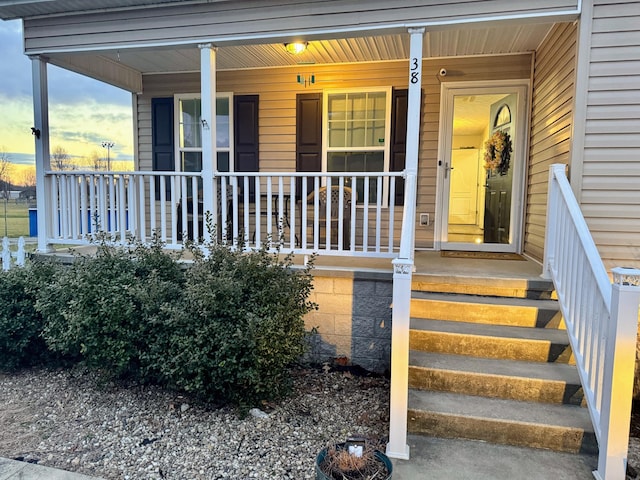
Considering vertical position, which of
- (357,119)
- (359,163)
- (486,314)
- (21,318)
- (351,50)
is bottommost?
(21,318)

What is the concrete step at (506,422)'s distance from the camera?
2.26 meters

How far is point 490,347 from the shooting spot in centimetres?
288

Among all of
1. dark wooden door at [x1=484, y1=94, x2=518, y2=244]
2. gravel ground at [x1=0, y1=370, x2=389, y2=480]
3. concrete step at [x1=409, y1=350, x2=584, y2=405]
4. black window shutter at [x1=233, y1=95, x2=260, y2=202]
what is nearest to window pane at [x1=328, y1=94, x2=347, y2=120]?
black window shutter at [x1=233, y1=95, x2=260, y2=202]

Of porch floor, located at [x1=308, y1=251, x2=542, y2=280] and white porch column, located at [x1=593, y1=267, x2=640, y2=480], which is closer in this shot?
white porch column, located at [x1=593, y1=267, x2=640, y2=480]

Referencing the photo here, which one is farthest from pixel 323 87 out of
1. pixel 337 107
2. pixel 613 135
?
pixel 613 135

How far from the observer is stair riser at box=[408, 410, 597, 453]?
2.25 meters

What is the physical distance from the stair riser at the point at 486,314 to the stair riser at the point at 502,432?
96cm

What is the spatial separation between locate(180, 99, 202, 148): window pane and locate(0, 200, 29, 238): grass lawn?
6.73 m

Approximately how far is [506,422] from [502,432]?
63mm

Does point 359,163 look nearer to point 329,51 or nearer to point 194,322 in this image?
point 329,51

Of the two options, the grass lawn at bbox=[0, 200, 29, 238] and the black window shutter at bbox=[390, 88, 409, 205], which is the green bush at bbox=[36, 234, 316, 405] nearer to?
the black window shutter at bbox=[390, 88, 409, 205]

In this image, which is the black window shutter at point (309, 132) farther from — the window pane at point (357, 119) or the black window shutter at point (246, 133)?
the black window shutter at point (246, 133)

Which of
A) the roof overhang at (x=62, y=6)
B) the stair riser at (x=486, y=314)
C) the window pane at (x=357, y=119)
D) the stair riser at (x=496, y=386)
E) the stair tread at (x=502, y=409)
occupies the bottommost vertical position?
the stair tread at (x=502, y=409)

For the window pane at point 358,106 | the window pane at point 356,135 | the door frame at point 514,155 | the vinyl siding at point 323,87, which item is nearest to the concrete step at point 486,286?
the door frame at point 514,155
